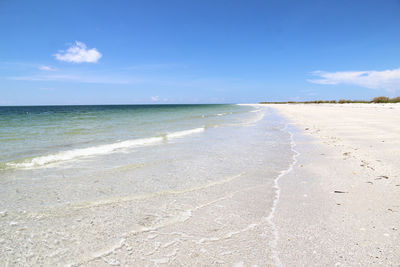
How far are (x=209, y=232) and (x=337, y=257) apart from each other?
1.29 m

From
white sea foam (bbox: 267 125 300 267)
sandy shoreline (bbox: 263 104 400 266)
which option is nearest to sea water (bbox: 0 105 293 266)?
white sea foam (bbox: 267 125 300 267)

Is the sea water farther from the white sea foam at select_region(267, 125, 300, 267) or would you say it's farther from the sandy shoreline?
the sandy shoreline

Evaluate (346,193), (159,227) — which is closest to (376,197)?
(346,193)

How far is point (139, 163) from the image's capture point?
18.5 feet

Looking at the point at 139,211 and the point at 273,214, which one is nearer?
the point at 273,214

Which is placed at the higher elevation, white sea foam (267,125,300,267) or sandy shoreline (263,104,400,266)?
sandy shoreline (263,104,400,266)

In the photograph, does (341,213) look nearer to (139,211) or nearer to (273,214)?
(273,214)

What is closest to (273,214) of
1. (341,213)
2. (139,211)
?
(341,213)

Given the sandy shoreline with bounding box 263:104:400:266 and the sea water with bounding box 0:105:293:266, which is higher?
the sandy shoreline with bounding box 263:104:400:266

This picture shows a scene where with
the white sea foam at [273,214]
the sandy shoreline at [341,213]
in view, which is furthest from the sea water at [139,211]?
the sandy shoreline at [341,213]

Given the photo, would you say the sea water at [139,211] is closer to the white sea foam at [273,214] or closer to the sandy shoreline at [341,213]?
the white sea foam at [273,214]

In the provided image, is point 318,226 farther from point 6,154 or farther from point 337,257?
point 6,154

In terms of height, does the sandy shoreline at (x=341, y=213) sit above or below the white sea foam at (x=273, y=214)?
above

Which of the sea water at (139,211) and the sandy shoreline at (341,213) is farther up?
the sandy shoreline at (341,213)
